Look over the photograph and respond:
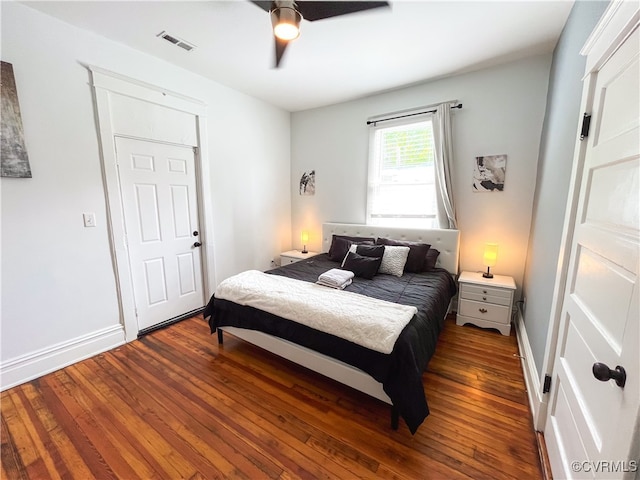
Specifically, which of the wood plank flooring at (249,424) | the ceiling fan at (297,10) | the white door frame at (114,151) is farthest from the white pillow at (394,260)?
the white door frame at (114,151)

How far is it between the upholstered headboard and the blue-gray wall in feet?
2.36

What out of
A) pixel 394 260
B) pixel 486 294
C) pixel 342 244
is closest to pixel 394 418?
pixel 394 260

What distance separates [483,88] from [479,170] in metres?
0.89

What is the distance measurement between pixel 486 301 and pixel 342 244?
1733 millimetres

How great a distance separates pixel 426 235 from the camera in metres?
3.21

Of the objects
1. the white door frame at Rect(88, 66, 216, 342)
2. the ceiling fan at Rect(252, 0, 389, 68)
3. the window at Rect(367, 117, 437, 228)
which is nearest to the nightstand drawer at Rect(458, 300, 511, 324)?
the window at Rect(367, 117, 437, 228)

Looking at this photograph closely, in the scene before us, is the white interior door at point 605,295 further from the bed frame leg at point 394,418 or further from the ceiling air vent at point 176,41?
the ceiling air vent at point 176,41

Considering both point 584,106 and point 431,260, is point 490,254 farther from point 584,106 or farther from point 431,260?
point 584,106

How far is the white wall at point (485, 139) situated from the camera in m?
2.70

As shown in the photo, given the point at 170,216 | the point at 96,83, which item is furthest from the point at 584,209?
the point at 96,83

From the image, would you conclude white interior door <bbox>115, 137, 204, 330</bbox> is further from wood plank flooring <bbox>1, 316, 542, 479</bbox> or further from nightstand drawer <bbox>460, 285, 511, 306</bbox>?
nightstand drawer <bbox>460, 285, 511, 306</bbox>

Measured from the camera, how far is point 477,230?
3072mm

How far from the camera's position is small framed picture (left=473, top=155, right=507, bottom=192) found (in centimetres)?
287

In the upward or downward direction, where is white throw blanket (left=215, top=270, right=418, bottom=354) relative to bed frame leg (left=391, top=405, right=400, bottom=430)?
upward
